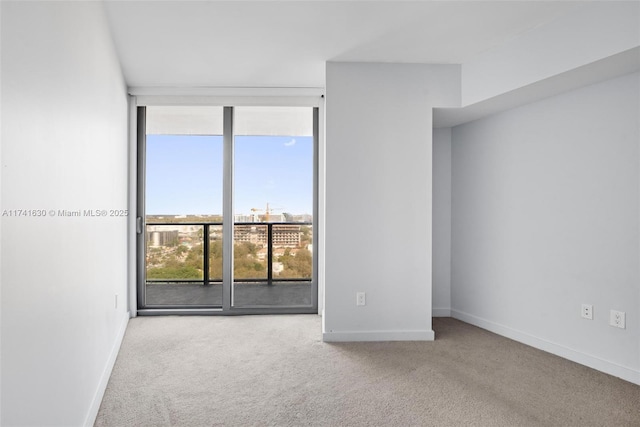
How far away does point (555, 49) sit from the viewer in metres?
2.50

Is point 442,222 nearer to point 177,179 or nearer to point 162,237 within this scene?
point 177,179

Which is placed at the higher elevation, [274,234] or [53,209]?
[53,209]

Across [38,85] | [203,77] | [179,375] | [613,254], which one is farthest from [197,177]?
[613,254]

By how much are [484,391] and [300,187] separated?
255cm

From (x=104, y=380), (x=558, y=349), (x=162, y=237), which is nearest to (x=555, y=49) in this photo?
(x=558, y=349)

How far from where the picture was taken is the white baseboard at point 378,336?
10.3 ft

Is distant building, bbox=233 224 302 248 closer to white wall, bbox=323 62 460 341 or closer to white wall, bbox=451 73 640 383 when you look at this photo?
white wall, bbox=323 62 460 341

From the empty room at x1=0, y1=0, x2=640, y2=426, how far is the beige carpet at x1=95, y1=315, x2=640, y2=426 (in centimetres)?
2

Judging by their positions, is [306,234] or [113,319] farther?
[306,234]

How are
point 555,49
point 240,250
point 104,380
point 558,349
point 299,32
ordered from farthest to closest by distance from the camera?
point 240,250
point 558,349
point 299,32
point 555,49
point 104,380

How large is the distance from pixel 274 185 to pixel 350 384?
91.4 inches

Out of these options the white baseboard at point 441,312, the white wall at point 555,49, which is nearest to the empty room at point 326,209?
the white wall at point 555,49

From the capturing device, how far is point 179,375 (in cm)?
249

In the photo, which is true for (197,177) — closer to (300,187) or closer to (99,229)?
(300,187)
